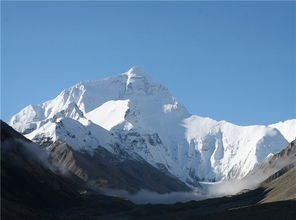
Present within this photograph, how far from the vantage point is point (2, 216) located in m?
196
